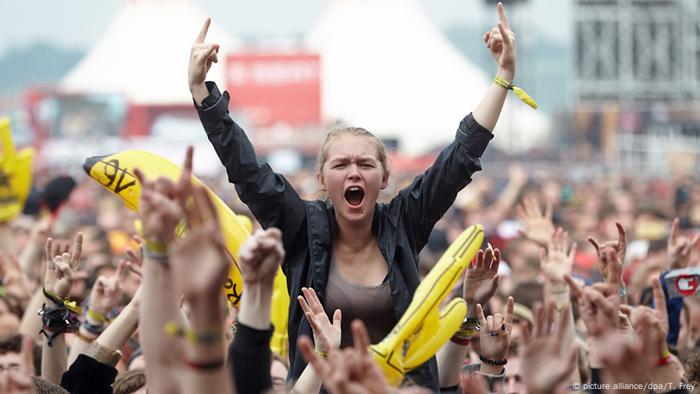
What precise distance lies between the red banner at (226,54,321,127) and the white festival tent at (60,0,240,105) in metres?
7.06

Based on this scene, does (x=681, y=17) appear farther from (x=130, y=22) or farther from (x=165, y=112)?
(x=130, y=22)

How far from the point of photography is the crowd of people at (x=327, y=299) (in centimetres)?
291

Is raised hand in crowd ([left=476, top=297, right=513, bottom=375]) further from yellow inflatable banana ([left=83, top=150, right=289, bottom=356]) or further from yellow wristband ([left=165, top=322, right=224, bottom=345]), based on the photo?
yellow wristband ([left=165, top=322, right=224, bottom=345])

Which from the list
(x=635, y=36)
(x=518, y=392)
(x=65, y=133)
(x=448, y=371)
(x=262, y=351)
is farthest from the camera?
(x=635, y=36)

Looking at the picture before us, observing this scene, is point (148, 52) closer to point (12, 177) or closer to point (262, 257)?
point (12, 177)

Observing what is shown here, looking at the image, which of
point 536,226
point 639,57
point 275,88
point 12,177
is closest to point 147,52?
point 275,88

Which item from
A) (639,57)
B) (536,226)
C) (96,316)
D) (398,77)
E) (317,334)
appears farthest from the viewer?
(398,77)

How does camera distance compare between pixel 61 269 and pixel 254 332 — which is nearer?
pixel 254 332

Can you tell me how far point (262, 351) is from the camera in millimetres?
3180

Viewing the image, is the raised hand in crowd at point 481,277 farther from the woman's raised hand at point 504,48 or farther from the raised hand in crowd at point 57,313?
the raised hand in crowd at point 57,313

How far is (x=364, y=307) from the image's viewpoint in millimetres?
4281

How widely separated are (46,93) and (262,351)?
36.6 metres

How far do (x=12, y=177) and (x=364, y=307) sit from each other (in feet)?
16.1

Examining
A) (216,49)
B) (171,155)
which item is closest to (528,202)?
(216,49)
